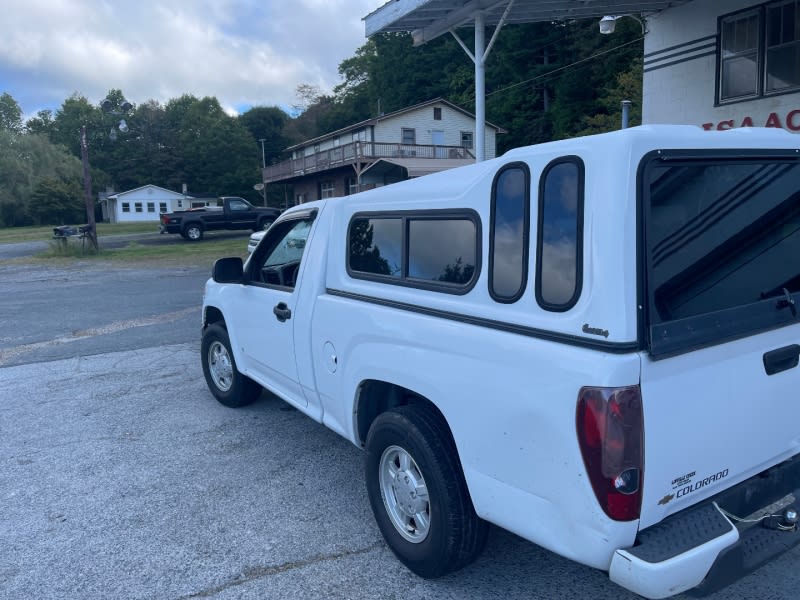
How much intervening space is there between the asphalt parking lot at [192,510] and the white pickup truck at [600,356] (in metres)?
0.42

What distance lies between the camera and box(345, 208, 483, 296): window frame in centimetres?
281

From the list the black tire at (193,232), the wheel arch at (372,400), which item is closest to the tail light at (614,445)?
the wheel arch at (372,400)

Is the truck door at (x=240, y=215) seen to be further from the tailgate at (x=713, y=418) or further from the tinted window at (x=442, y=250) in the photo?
the tailgate at (x=713, y=418)

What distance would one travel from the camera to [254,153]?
264ft

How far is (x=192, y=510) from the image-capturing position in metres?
3.88

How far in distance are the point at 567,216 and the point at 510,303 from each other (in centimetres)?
44

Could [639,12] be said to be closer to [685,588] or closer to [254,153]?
[685,588]

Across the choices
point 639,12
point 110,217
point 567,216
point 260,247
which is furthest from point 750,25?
point 110,217

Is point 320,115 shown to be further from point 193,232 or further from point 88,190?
point 88,190

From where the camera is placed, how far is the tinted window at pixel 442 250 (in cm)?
289

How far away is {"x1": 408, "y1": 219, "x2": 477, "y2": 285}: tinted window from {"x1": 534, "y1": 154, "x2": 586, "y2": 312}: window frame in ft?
1.40

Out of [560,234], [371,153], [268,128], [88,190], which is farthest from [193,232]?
[268,128]

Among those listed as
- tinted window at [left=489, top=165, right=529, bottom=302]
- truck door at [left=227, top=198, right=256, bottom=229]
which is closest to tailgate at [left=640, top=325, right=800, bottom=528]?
tinted window at [left=489, top=165, right=529, bottom=302]

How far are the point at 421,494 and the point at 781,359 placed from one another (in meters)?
1.71
